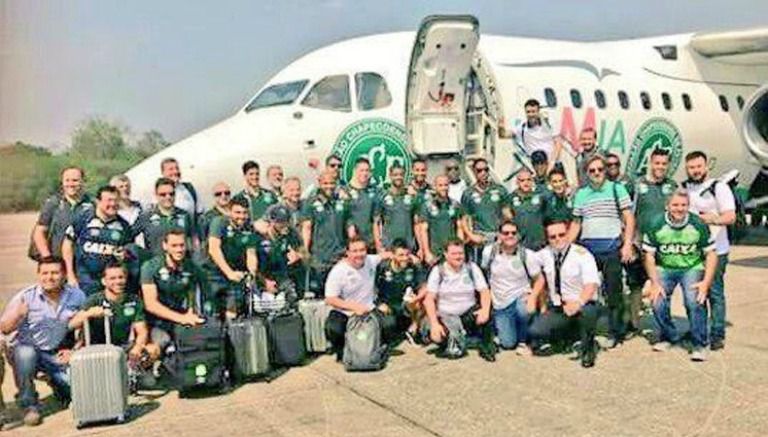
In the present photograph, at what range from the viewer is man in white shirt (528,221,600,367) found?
278 inches

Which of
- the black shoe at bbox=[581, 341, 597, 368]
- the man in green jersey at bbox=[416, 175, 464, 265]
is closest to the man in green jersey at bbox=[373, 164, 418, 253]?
the man in green jersey at bbox=[416, 175, 464, 265]

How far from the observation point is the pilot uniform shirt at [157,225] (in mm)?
7074

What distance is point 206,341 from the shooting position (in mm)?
6141

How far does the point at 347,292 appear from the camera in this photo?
704cm

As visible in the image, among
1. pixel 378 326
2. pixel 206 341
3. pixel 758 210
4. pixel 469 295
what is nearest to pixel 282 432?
pixel 206 341

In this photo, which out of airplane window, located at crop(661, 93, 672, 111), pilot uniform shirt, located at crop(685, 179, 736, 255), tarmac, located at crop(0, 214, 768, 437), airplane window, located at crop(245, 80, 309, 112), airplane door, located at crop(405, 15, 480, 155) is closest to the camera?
tarmac, located at crop(0, 214, 768, 437)

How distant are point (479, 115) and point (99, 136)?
133ft

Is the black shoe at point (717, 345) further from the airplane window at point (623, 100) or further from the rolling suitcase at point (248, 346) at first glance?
the airplane window at point (623, 100)

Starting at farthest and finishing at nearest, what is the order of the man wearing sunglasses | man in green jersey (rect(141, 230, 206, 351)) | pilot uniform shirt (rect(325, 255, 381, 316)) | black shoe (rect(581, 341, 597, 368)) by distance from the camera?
the man wearing sunglasses < pilot uniform shirt (rect(325, 255, 381, 316)) < black shoe (rect(581, 341, 597, 368)) < man in green jersey (rect(141, 230, 206, 351))

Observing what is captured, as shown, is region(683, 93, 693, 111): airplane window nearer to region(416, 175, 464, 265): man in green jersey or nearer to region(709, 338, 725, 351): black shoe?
region(416, 175, 464, 265): man in green jersey

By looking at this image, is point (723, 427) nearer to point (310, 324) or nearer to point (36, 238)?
point (310, 324)

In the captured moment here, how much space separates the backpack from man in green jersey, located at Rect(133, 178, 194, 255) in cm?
153

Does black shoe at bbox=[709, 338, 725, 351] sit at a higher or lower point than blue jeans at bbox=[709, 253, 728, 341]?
lower

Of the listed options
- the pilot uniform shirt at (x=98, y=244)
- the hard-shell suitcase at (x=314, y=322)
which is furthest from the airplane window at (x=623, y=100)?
the pilot uniform shirt at (x=98, y=244)
